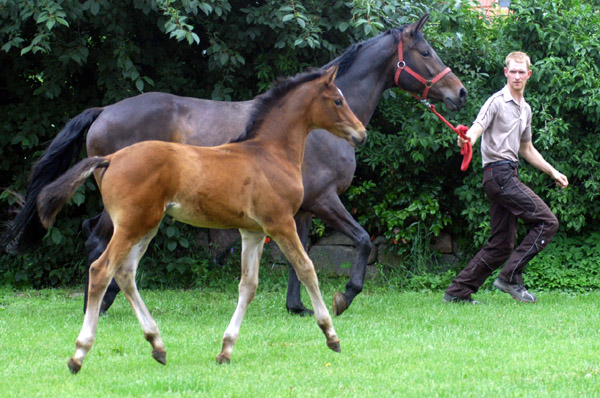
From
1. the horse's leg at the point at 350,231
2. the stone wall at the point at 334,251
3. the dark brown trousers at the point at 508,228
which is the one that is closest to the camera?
the horse's leg at the point at 350,231

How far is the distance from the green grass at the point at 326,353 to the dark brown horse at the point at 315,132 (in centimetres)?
73

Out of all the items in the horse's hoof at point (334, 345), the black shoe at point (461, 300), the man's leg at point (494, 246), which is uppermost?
the horse's hoof at point (334, 345)

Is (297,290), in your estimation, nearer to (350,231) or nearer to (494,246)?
(350,231)

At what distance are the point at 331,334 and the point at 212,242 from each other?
5.26 m

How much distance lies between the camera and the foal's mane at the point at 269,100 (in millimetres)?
5172

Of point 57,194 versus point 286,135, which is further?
point 286,135

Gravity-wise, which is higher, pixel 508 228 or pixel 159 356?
pixel 159 356

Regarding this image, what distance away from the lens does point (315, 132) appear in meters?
7.19

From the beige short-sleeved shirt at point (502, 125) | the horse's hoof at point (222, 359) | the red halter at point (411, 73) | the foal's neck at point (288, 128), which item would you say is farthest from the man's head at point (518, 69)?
the horse's hoof at point (222, 359)

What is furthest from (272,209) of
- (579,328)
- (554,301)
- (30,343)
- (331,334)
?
(554,301)

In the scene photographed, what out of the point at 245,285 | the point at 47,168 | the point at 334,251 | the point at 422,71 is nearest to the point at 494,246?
the point at 422,71

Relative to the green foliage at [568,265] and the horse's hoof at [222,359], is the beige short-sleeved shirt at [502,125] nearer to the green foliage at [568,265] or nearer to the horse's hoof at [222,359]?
the green foliage at [568,265]

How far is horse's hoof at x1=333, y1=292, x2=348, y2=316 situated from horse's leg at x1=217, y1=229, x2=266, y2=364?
6.09 feet

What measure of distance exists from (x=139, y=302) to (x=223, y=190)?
870 millimetres
